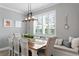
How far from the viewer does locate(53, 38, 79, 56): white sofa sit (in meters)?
1.66

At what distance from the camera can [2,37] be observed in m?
1.69

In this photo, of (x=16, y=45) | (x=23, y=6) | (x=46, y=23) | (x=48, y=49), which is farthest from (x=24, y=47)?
(x=23, y=6)

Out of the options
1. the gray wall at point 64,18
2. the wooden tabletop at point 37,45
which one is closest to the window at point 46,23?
the gray wall at point 64,18

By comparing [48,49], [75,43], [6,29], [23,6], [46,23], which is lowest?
[48,49]

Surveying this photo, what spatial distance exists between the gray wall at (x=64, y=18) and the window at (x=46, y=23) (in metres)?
0.08

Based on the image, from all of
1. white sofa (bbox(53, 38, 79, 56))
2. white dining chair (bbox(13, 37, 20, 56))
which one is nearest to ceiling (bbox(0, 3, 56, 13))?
white dining chair (bbox(13, 37, 20, 56))

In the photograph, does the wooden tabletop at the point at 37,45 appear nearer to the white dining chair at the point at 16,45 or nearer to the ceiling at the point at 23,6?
the white dining chair at the point at 16,45

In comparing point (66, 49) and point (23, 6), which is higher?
point (23, 6)

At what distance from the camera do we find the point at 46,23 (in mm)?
1715

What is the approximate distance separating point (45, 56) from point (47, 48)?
0.17 m

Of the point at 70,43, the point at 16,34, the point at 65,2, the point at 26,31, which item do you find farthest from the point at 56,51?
the point at 65,2

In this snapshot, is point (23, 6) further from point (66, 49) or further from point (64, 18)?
point (66, 49)

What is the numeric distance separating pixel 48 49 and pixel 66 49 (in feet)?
1.14

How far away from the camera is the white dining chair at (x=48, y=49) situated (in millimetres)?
1719
